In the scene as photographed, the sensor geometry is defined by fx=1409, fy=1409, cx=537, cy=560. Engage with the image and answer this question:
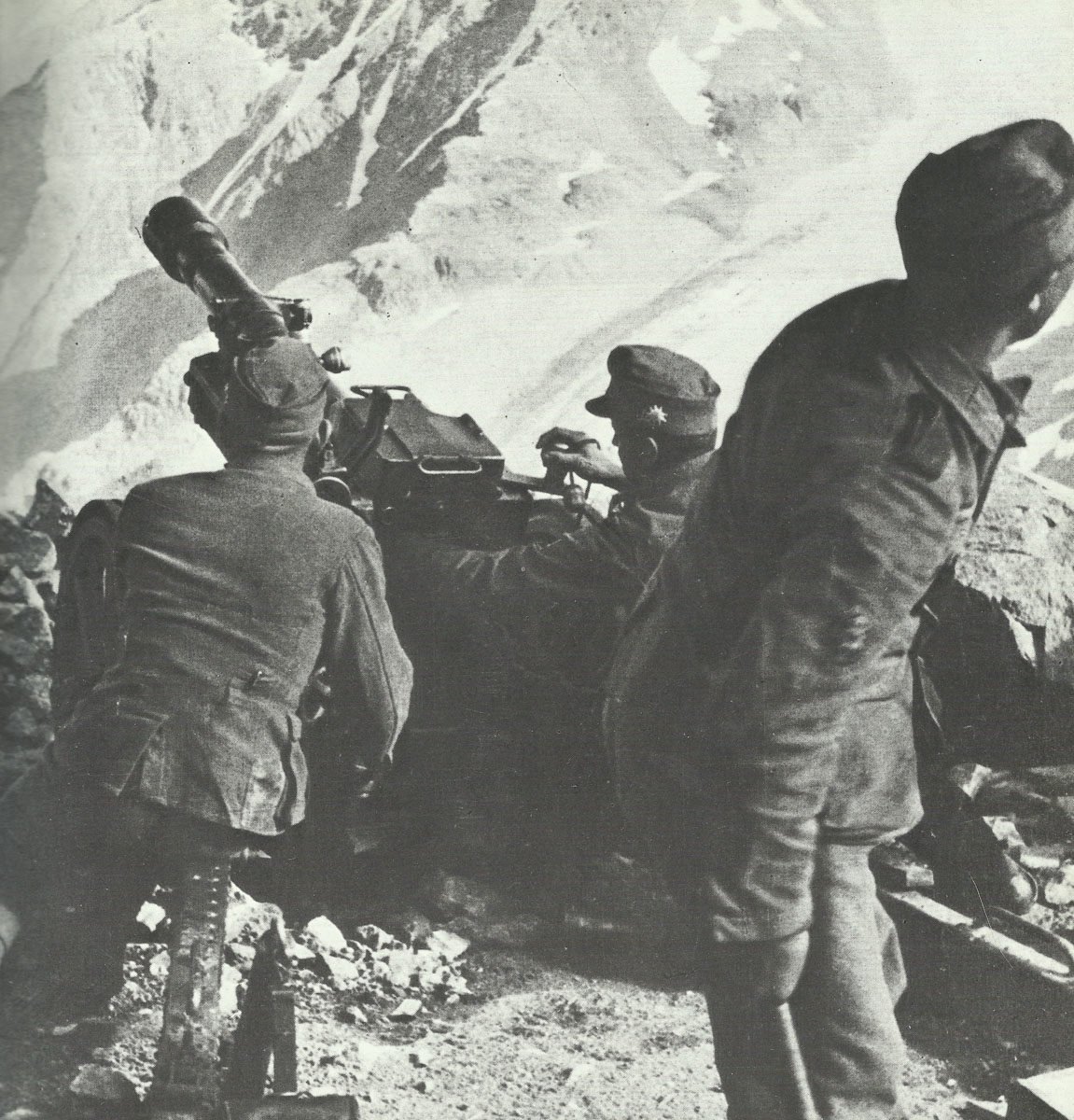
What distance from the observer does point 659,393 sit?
336cm

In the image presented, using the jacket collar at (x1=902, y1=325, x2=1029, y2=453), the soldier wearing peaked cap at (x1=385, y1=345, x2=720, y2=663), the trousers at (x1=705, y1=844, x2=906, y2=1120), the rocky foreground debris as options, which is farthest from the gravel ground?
the jacket collar at (x1=902, y1=325, x2=1029, y2=453)

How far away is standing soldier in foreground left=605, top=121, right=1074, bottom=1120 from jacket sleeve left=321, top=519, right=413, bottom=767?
518 millimetres

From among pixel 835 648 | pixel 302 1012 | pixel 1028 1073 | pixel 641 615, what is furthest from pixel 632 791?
pixel 1028 1073

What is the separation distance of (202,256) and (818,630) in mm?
1651

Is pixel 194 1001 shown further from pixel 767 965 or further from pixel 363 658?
pixel 767 965

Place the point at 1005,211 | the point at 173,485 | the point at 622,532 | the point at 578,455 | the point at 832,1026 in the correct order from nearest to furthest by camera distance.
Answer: the point at 1005,211 → the point at 832,1026 → the point at 173,485 → the point at 622,532 → the point at 578,455

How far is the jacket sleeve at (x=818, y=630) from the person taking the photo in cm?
270

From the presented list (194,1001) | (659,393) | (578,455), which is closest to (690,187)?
(659,393)

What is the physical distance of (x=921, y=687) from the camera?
9.70 ft

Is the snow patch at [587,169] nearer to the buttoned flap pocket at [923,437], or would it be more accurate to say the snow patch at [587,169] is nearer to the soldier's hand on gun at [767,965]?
the buttoned flap pocket at [923,437]

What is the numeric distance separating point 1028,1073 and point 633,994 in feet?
3.05

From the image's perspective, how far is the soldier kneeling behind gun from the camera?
9.53ft

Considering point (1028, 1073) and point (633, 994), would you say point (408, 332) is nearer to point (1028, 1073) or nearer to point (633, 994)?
point (633, 994)

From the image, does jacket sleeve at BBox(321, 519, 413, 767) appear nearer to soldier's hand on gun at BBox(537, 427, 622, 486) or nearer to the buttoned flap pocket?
soldier's hand on gun at BBox(537, 427, 622, 486)
